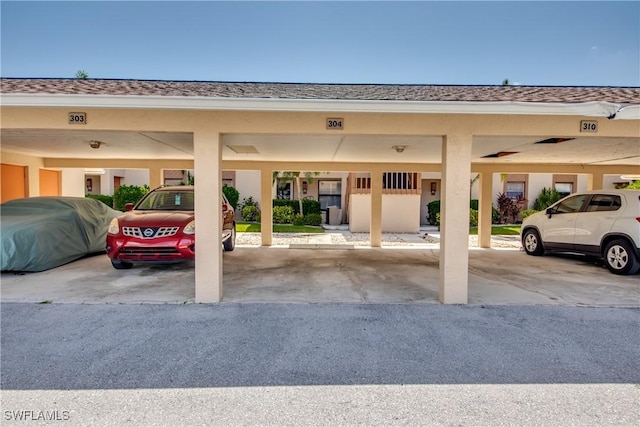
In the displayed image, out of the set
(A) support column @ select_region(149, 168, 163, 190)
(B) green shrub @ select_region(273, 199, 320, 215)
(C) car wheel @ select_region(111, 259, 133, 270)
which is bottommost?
(C) car wheel @ select_region(111, 259, 133, 270)

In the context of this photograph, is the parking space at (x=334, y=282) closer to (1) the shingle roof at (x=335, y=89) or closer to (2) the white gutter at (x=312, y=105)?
(2) the white gutter at (x=312, y=105)

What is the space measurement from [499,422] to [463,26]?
1509 cm

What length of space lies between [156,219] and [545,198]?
22.6 m

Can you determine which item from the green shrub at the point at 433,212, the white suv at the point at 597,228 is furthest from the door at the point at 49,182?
the green shrub at the point at 433,212

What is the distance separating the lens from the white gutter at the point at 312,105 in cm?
447

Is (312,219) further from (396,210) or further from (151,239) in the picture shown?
(151,239)

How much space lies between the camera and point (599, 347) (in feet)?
12.6

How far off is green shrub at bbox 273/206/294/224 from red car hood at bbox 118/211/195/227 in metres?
12.1

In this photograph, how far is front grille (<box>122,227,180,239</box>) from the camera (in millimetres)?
6949

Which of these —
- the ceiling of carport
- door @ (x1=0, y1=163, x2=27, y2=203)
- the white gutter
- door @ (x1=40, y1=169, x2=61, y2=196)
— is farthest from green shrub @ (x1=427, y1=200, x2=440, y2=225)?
door @ (x1=0, y1=163, x2=27, y2=203)

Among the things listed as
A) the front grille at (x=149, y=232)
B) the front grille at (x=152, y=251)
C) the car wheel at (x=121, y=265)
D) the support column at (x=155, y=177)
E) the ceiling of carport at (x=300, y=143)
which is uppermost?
the ceiling of carport at (x=300, y=143)

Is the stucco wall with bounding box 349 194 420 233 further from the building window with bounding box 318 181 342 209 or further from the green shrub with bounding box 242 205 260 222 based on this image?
the green shrub with bounding box 242 205 260 222

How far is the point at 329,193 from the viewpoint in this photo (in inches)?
885

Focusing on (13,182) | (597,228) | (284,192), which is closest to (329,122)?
(597,228)
